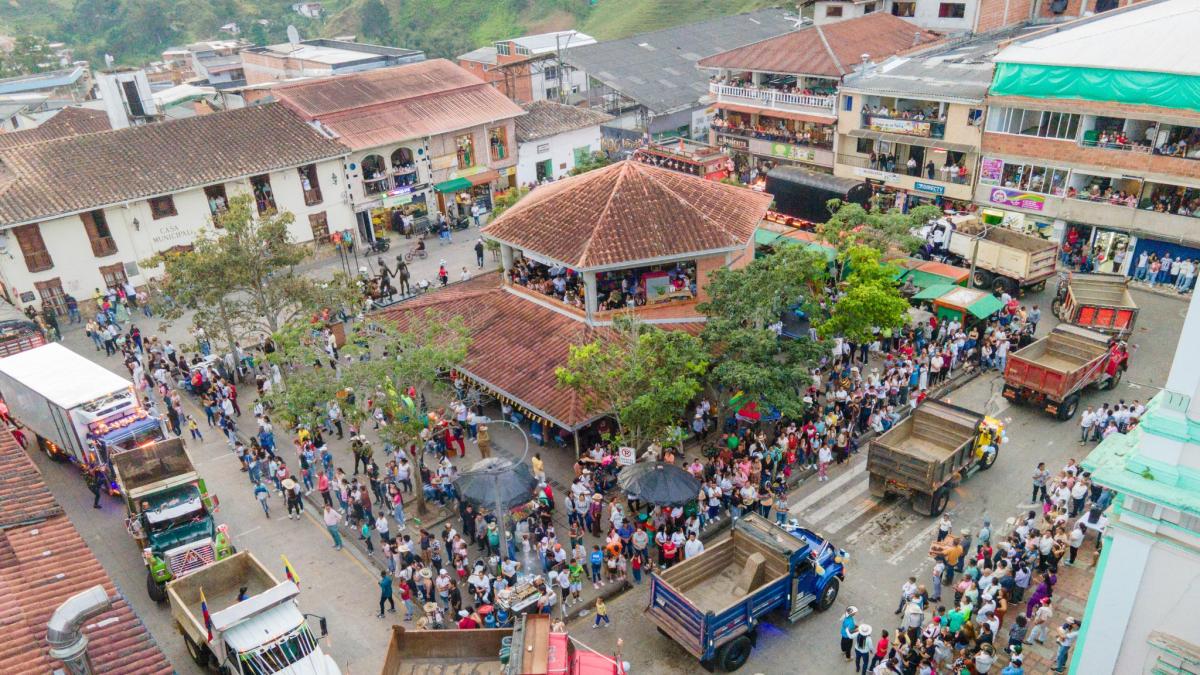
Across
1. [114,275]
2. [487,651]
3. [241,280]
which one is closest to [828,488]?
[487,651]

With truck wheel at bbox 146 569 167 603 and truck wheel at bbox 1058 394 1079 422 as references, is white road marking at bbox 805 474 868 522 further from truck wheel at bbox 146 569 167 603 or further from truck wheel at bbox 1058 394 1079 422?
truck wheel at bbox 146 569 167 603

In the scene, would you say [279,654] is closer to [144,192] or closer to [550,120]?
[144,192]

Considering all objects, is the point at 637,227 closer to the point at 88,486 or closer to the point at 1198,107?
the point at 88,486

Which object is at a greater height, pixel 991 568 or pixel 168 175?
pixel 168 175

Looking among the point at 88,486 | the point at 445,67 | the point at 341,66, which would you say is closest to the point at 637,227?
the point at 88,486

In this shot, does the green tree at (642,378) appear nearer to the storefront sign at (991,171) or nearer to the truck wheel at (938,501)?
the truck wheel at (938,501)

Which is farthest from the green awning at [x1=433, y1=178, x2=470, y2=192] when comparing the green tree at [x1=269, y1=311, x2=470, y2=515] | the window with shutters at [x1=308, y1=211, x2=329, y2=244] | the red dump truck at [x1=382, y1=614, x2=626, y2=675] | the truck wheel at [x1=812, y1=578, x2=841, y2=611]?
the red dump truck at [x1=382, y1=614, x2=626, y2=675]
